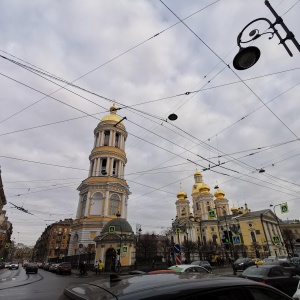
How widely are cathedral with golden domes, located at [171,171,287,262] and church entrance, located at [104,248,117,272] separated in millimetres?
31630

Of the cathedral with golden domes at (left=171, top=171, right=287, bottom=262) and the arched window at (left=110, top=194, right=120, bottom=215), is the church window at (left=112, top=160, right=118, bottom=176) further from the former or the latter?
the cathedral with golden domes at (left=171, top=171, right=287, bottom=262)

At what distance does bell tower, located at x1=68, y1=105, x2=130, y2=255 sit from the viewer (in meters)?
42.4

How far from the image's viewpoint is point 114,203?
46.0 m

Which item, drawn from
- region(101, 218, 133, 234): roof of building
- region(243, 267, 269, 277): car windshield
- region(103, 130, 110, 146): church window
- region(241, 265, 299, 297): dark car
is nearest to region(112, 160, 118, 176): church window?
region(103, 130, 110, 146): church window

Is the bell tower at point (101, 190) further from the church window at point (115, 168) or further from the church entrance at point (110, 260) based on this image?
the church entrance at point (110, 260)

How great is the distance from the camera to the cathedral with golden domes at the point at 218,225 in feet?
211

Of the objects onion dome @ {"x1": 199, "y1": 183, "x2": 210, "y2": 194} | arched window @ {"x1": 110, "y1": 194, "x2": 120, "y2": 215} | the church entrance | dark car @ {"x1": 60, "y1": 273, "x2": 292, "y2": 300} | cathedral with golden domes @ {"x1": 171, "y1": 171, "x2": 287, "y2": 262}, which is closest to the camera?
dark car @ {"x1": 60, "y1": 273, "x2": 292, "y2": 300}

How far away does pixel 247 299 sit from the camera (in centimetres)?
223

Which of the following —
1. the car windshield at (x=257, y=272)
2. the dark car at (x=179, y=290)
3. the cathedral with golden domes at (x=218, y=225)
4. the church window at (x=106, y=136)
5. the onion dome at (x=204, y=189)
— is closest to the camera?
the dark car at (x=179, y=290)

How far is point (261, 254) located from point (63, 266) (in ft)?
174

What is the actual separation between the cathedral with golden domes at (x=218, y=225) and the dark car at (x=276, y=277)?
50.9 m

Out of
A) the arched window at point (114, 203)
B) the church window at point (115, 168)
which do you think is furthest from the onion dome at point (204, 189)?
the arched window at point (114, 203)

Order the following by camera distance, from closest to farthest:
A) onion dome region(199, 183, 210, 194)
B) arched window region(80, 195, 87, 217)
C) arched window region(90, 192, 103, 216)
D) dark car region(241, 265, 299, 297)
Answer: dark car region(241, 265, 299, 297)
arched window region(90, 192, 103, 216)
arched window region(80, 195, 87, 217)
onion dome region(199, 183, 210, 194)

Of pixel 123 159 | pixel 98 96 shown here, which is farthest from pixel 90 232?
pixel 98 96
